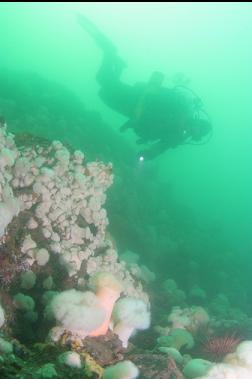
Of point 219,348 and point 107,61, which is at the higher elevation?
point 107,61

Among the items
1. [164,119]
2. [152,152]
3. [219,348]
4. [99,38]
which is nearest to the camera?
[219,348]

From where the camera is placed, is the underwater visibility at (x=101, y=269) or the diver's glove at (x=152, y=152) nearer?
the underwater visibility at (x=101, y=269)

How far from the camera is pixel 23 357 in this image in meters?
3.25

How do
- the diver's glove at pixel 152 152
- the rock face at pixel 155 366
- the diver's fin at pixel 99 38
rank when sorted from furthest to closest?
the diver's fin at pixel 99 38 → the diver's glove at pixel 152 152 → the rock face at pixel 155 366

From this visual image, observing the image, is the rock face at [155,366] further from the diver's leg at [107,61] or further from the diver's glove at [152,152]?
the diver's leg at [107,61]

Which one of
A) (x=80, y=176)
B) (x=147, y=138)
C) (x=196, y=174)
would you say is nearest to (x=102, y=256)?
(x=80, y=176)

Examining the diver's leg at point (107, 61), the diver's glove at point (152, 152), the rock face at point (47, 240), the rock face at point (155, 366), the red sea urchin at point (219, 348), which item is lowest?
the rock face at point (155, 366)

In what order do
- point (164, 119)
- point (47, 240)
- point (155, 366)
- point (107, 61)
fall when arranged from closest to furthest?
point (155, 366), point (47, 240), point (164, 119), point (107, 61)

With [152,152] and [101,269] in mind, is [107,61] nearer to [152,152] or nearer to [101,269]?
[152,152]

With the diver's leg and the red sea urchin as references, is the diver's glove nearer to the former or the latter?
the diver's leg

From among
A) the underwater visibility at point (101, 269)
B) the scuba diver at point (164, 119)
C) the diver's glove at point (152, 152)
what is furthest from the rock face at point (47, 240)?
the scuba diver at point (164, 119)

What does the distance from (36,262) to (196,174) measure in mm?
65663

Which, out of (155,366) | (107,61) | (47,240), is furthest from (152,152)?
(155,366)

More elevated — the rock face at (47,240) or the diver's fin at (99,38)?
the diver's fin at (99,38)
